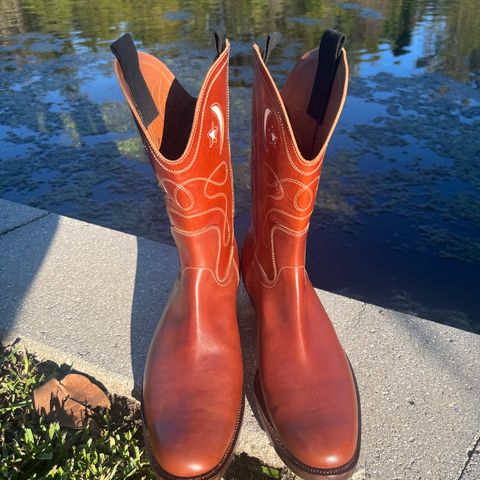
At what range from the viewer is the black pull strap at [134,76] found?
134 cm

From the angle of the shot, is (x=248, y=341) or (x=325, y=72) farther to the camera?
(x=248, y=341)

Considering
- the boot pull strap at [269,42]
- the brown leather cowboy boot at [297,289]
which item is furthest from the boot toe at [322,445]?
the boot pull strap at [269,42]

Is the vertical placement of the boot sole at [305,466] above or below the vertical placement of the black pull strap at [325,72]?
below

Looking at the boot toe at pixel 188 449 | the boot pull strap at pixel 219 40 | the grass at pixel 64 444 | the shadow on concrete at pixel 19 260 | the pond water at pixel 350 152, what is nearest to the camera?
the boot toe at pixel 188 449

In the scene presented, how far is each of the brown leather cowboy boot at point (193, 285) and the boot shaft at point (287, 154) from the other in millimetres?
107

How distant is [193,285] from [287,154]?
50cm

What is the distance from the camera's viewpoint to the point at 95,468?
132 centimetres

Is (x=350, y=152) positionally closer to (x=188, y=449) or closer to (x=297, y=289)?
(x=297, y=289)

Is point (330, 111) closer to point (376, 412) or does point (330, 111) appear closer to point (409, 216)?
point (376, 412)

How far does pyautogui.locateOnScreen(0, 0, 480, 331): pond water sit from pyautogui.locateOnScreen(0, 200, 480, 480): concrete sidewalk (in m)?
0.80

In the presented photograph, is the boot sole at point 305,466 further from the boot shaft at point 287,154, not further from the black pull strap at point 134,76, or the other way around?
the black pull strap at point 134,76

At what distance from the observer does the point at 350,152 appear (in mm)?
3889

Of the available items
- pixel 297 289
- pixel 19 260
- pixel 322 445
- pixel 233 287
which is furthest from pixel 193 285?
pixel 19 260

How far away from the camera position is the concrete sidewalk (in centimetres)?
139
